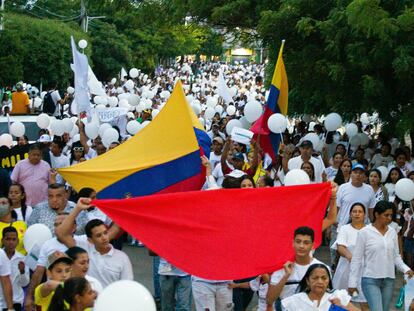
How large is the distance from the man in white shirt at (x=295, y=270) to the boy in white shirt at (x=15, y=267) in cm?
222

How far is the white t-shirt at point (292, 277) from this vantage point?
8.41 m

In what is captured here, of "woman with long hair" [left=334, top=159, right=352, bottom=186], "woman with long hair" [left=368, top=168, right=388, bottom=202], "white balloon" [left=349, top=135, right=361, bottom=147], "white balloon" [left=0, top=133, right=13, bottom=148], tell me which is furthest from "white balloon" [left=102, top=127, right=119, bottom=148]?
"woman with long hair" [left=368, top=168, right=388, bottom=202]

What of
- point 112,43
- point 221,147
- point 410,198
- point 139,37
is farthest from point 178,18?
point 139,37

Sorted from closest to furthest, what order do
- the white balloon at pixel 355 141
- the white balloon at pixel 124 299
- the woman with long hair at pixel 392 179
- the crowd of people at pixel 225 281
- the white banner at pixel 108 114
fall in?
the white balloon at pixel 124 299
the crowd of people at pixel 225 281
the woman with long hair at pixel 392 179
the white balloon at pixel 355 141
the white banner at pixel 108 114

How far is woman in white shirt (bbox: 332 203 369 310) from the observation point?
10.5 m

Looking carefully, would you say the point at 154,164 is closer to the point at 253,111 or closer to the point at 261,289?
the point at 261,289

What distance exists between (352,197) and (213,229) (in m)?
4.42

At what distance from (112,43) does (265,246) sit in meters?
48.0

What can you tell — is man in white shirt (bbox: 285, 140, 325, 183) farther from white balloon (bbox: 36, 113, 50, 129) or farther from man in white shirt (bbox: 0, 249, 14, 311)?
man in white shirt (bbox: 0, 249, 14, 311)

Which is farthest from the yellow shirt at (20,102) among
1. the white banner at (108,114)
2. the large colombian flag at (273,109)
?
the large colombian flag at (273,109)

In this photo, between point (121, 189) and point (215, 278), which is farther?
point (121, 189)

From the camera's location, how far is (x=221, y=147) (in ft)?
52.9

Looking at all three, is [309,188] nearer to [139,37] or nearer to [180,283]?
[180,283]

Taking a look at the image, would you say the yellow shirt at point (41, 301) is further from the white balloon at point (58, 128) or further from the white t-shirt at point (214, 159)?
the white balloon at point (58, 128)
